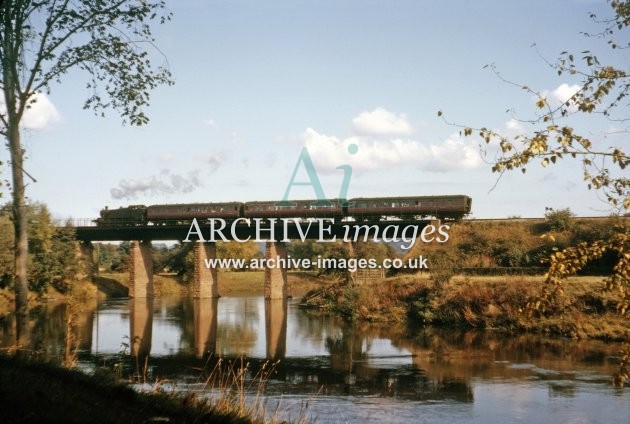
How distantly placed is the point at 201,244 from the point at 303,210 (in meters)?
9.70

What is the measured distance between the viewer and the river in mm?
13977

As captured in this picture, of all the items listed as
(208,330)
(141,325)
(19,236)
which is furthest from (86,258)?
(19,236)

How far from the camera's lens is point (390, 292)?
36.3 metres

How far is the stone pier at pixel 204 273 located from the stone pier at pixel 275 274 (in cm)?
625

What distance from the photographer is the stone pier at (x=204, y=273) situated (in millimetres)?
50781

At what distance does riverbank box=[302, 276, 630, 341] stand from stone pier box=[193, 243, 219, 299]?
606 inches

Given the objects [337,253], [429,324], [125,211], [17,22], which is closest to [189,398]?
[17,22]

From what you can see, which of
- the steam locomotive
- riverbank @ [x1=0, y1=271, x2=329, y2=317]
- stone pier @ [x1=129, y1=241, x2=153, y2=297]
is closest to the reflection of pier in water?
stone pier @ [x1=129, y1=241, x2=153, y2=297]

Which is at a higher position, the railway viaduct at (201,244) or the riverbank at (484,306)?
the railway viaduct at (201,244)

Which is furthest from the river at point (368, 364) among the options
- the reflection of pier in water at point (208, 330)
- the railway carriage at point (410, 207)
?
the railway carriage at point (410, 207)

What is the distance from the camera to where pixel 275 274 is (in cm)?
4866

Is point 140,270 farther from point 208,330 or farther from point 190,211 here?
point 208,330

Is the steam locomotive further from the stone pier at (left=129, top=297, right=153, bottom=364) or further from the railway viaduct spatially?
the stone pier at (left=129, top=297, right=153, bottom=364)

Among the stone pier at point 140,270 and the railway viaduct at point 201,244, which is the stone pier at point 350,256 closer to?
the railway viaduct at point 201,244
